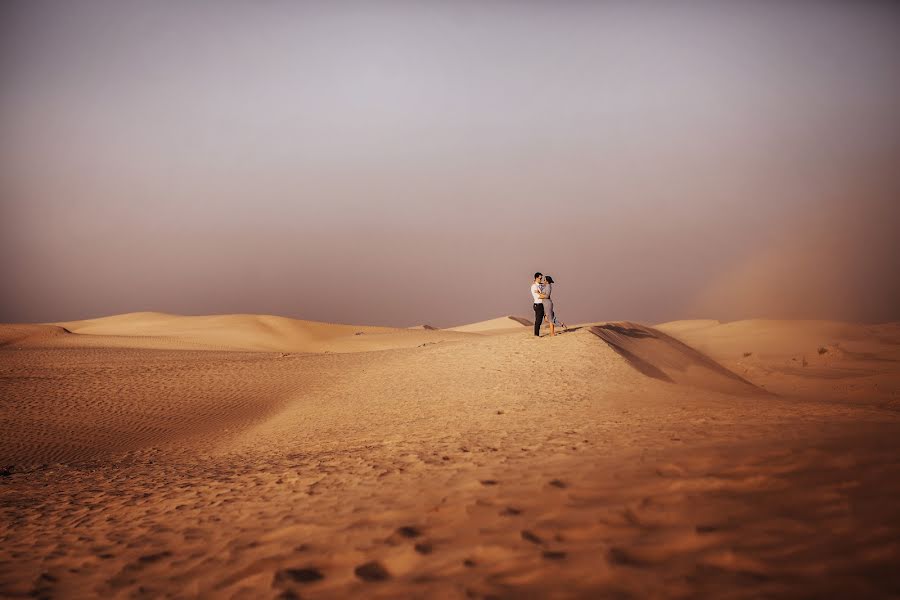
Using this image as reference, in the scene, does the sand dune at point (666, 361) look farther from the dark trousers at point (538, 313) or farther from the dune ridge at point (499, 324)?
the dune ridge at point (499, 324)

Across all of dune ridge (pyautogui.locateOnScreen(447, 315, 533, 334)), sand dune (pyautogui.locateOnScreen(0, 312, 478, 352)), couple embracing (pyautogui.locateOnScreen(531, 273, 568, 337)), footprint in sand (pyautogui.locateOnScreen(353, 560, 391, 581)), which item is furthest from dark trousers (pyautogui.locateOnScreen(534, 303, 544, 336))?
dune ridge (pyautogui.locateOnScreen(447, 315, 533, 334))

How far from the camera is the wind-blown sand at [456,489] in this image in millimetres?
3031

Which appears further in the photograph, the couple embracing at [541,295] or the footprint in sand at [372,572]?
the couple embracing at [541,295]

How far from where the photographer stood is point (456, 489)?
4.96 meters

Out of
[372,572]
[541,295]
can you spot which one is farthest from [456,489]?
[541,295]

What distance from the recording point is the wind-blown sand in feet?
9.95

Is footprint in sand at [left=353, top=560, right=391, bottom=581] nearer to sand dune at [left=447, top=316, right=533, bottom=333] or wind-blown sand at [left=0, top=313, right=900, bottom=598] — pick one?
wind-blown sand at [left=0, top=313, right=900, bottom=598]

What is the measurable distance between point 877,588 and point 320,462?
21.7 feet

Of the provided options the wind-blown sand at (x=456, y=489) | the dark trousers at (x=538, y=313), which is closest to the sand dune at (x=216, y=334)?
the dark trousers at (x=538, y=313)

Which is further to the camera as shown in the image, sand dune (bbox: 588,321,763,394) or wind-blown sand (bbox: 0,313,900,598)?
sand dune (bbox: 588,321,763,394)

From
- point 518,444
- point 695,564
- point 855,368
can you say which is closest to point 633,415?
point 518,444

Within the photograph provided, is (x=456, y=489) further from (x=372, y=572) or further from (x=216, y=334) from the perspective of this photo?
(x=216, y=334)

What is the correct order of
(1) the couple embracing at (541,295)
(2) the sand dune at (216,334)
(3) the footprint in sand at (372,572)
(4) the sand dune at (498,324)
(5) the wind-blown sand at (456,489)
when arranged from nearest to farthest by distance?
(5) the wind-blown sand at (456,489) < (3) the footprint in sand at (372,572) < (1) the couple embracing at (541,295) < (2) the sand dune at (216,334) < (4) the sand dune at (498,324)

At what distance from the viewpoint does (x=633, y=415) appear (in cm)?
949
